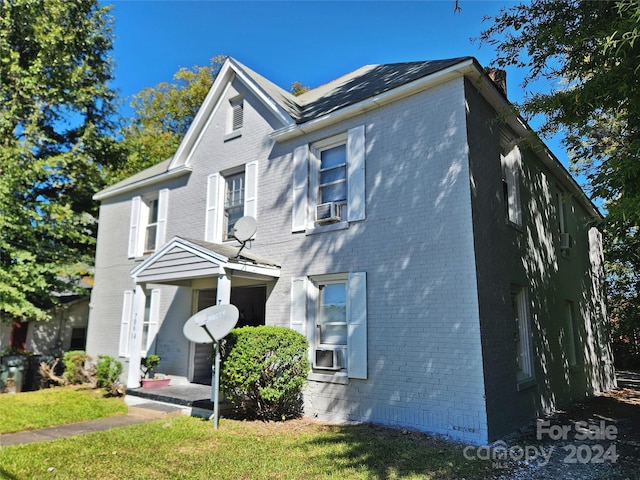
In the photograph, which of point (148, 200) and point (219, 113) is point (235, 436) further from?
point (148, 200)

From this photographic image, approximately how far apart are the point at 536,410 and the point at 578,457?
98.2 inches

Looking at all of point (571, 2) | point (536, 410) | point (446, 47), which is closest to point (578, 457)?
point (536, 410)

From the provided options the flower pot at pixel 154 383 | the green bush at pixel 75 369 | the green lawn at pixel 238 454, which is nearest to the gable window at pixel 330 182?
the green lawn at pixel 238 454

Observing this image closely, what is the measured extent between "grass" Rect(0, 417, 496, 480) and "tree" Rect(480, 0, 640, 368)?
153 inches

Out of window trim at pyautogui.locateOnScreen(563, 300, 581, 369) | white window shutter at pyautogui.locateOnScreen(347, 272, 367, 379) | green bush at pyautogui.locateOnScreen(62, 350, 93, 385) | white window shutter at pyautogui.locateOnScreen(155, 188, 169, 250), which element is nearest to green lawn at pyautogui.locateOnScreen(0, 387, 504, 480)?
white window shutter at pyautogui.locateOnScreen(347, 272, 367, 379)

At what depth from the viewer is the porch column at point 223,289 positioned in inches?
326

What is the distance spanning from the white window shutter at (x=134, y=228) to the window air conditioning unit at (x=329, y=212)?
712cm

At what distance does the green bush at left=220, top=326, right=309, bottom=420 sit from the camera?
7477 mm

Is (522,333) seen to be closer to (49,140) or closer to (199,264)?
(199,264)

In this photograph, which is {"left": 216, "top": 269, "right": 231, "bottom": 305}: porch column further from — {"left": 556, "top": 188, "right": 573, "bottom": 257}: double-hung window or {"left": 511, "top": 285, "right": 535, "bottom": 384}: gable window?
{"left": 556, "top": 188, "right": 573, "bottom": 257}: double-hung window

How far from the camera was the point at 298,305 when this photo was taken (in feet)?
29.0

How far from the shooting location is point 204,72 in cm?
2561

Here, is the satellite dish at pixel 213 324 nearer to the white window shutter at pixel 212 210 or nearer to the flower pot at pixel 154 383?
the flower pot at pixel 154 383

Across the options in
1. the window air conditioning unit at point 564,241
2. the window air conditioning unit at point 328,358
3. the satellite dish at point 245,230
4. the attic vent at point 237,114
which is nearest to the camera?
the window air conditioning unit at point 328,358
